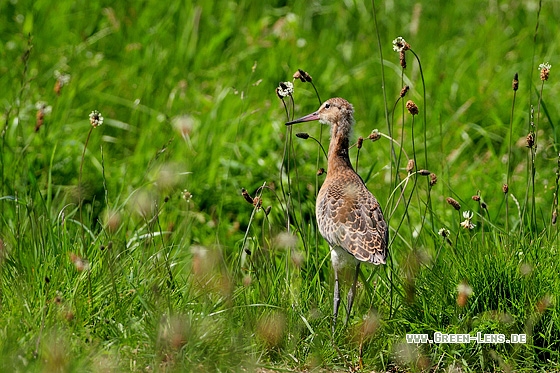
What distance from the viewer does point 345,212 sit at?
4.79 meters

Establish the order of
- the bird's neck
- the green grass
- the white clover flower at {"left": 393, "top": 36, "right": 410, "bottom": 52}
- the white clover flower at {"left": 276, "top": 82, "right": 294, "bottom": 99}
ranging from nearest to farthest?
the green grass, the white clover flower at {"left": 393, "top": 36, "right": 410, "bottom": 52}, the white clover flower at {"left": 276, "top": 82, "right": 294, "bottom": 99}, the bird's neck

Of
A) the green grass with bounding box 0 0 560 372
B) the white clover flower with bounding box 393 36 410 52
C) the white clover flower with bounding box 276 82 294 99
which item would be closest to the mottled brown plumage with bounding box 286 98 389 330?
the green grass with bounding box 0 0 560 372

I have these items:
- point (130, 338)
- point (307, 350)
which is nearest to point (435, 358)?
point (307, 350)

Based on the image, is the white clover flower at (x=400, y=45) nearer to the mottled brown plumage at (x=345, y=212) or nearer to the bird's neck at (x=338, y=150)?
the mottled brown plumage at (x=345, y=212)

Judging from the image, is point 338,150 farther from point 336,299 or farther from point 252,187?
point 252,187

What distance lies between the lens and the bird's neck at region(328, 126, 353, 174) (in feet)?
17.4

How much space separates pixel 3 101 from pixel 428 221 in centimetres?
332

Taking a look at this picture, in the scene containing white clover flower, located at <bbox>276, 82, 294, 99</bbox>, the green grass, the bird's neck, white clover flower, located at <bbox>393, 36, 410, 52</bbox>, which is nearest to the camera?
the green grass

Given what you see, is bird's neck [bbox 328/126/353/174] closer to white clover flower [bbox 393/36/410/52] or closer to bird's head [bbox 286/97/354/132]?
bird's head [bbox 286/97/354/132]

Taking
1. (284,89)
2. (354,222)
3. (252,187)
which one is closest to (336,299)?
(354,222)

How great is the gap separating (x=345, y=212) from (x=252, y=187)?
1848mm

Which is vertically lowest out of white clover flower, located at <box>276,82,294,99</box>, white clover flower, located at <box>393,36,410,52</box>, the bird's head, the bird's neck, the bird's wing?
the bird's wing

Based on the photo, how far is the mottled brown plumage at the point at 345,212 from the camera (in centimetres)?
454

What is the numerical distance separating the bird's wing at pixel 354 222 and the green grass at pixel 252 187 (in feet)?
0.38
